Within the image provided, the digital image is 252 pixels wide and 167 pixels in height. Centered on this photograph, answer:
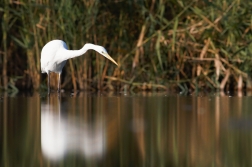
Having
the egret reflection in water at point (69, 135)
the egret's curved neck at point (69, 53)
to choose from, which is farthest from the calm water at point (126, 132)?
the egret's curved neck at point (69, 53)

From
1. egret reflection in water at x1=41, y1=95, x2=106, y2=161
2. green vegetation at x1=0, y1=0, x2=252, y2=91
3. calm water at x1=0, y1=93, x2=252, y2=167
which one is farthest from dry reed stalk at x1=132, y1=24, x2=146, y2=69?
egret reflection in water at x1=41, y1=95, x2=106, y2=161

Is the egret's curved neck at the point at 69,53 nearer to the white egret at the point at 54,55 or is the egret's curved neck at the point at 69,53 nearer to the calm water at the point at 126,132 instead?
the white egret at the point at 54,55

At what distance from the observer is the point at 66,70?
10.5 metres

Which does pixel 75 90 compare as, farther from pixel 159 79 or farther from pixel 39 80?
pixel 159 79

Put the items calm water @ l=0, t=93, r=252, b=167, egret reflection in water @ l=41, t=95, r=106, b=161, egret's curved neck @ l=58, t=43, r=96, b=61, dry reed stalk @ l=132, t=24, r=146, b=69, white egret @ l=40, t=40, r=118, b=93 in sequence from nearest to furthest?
calm water @ l=0, t=93, r=252, b=167 < egret reflection in water @ l=41, t=95, r=106, b=161 < egret's curved neck @ l=58, t=43, r=96, b=61 < white egret @ l=40, t=40, r=118, b=93 < dry reed stalk @ l=132, t=24, r=146, b=69

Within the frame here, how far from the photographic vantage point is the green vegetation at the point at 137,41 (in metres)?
9.95

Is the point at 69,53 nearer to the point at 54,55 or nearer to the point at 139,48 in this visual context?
the point at 54,55

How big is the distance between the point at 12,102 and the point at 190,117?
2488 millimetres

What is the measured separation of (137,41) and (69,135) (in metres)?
4.79

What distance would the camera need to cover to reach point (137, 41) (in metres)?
10.3

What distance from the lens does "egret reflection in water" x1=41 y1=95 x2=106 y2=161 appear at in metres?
4.86

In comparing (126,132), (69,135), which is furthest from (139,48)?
(69,135)

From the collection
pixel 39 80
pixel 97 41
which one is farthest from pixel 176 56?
pixel 39 80

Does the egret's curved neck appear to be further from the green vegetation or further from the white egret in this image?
the green vegetation
